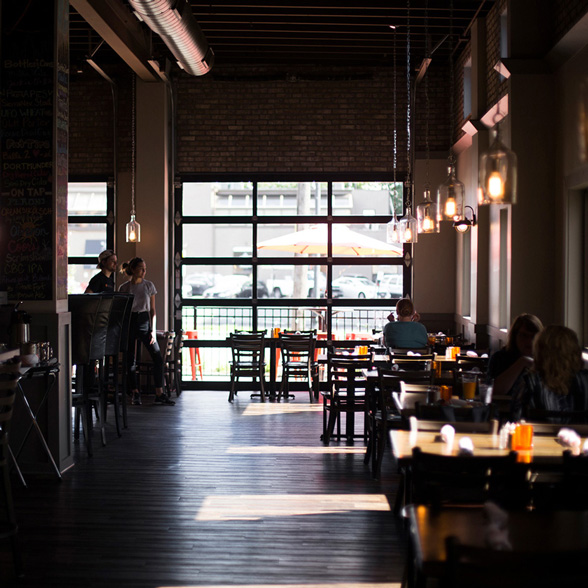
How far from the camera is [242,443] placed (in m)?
7.50

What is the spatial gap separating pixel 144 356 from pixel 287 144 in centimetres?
360

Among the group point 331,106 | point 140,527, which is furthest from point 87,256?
point 140,527

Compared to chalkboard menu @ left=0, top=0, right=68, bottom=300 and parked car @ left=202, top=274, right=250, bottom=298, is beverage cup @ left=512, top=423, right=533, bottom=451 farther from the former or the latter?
parked car @ left=202, top=274, right=250, bottom=298

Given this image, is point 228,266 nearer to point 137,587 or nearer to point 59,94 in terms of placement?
point 59,94

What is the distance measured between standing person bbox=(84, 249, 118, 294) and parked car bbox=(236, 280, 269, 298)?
8.56ft

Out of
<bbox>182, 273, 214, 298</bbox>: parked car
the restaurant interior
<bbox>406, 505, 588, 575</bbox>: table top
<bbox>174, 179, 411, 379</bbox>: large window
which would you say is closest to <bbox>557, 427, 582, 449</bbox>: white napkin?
the restaurant interior

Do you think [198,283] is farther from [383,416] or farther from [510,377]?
[510,377]

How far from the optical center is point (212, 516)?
514 cm

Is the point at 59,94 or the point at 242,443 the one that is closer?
the point at 59,94

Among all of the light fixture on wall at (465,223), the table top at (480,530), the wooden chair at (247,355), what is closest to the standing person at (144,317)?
the wooden chair at (247,355)

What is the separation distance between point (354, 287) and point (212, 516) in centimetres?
656

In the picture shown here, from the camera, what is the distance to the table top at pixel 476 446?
3.37m

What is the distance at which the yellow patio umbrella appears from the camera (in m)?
11.2

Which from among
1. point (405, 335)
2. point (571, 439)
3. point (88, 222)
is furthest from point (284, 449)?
point (88, 222)
